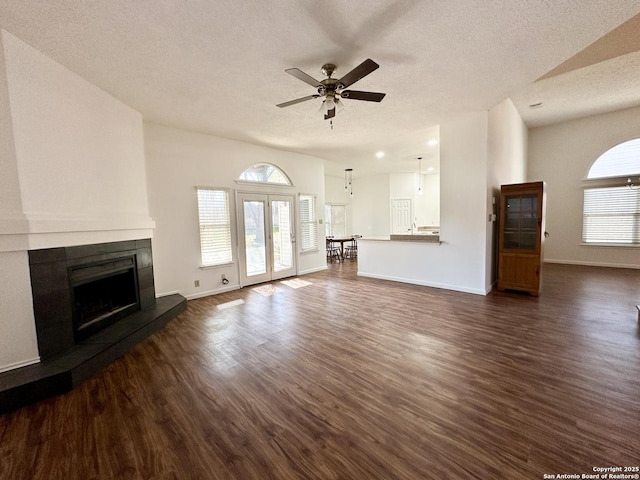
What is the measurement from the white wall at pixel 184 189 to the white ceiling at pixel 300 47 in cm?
50

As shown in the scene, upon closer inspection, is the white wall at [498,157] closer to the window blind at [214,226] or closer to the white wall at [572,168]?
the white wall at [572,168]

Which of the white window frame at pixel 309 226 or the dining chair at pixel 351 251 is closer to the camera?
the white window frame at pixel 309 226

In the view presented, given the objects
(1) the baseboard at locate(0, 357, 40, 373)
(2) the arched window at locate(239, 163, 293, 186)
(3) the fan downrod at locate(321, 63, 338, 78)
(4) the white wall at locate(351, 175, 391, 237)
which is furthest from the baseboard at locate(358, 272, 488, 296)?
(1) the baseboard at locate(0, 357, 40, 373)

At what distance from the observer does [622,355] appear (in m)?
2.48

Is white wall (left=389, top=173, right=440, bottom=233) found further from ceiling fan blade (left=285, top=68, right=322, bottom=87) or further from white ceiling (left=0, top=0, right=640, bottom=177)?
ceiling fan blade (left=285, top=68, right=322, bottom=87)

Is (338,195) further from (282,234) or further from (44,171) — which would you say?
(44,171)

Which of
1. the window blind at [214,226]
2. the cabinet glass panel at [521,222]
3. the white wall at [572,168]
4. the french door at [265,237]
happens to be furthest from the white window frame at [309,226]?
the white wall at [572,168]

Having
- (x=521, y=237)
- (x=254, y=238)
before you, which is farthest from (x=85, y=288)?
(x=521, y=237)

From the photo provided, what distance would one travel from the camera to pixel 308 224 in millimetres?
6820

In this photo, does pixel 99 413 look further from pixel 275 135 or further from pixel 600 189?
pixel 600 189

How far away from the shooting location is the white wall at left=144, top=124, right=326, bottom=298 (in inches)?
171

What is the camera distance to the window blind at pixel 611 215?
6.12 m

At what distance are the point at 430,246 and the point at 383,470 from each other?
4.29 meters

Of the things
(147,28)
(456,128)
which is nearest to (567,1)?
(456,128)
